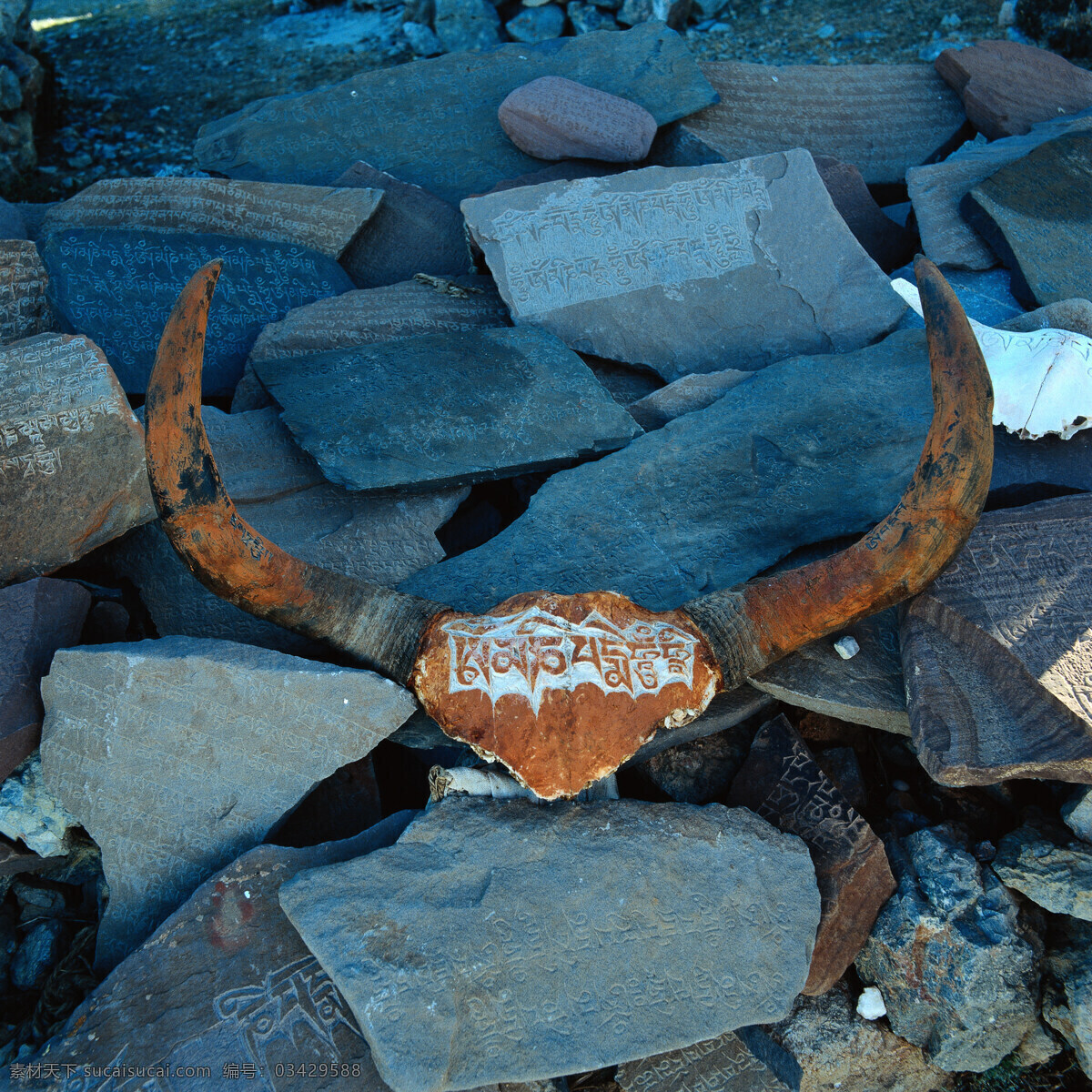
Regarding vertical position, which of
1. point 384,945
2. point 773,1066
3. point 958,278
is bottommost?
point 773,1066

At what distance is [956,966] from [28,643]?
2.83 m

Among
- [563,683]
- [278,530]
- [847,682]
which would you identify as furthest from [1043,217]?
[278,530]

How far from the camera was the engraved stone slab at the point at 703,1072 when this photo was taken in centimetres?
238

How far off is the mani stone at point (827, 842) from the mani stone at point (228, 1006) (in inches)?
50.1

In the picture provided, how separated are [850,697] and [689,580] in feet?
2.09

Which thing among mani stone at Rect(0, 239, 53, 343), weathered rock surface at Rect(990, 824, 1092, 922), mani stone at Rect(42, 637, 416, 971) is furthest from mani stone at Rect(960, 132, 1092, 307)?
mani stone at Rect(0, 239, 53, 343)

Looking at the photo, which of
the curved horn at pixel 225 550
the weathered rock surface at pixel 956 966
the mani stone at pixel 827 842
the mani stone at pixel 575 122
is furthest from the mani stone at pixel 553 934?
the mani stone at pixel 575 122

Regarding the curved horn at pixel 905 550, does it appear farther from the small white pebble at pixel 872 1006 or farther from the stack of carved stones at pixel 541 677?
the small white pebble at pixel 872 1006

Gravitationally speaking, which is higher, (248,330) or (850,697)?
(248,330)

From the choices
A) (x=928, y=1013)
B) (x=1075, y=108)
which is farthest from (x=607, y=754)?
(x=1075, y=108)

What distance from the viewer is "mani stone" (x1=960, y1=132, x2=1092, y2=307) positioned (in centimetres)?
421

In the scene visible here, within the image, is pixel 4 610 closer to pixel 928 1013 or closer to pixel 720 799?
pixel 720 799

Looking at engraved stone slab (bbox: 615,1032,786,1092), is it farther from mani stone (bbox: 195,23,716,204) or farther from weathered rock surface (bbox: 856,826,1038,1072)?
mani stone (bbox: 195,23,716,204)

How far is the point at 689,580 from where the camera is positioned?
119 inches
